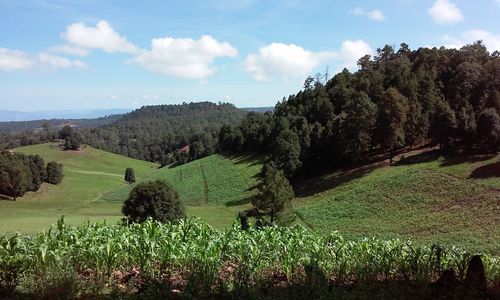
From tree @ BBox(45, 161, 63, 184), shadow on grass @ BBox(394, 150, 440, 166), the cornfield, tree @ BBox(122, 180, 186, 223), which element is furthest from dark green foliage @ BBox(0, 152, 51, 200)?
the cornfield

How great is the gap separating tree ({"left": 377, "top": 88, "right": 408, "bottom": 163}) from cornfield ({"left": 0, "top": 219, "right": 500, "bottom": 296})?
157 ft

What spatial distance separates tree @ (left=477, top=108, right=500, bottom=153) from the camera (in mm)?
46500

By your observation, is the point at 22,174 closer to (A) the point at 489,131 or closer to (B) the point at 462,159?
(B) the point at 462,159

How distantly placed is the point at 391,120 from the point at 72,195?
2298 inches

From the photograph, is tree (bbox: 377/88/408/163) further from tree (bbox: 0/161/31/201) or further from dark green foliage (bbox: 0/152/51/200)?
dark green foliage (bbox: 0/152/51/200)

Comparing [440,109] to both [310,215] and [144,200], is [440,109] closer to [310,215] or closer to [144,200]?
[310,215]

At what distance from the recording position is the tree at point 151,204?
119 ft

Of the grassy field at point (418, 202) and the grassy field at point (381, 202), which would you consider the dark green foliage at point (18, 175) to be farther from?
the grassy field at point (418, 202)

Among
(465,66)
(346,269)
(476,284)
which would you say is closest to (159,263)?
(346,269)

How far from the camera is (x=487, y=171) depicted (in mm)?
42844

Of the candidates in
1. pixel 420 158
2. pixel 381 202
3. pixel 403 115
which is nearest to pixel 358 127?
pixel 403 115

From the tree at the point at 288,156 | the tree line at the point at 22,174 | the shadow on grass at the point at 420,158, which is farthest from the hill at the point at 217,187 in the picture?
the shadow on grass at the point at 420,158

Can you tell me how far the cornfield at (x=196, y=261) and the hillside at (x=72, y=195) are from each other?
14.0m

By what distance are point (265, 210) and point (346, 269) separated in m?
33.2
